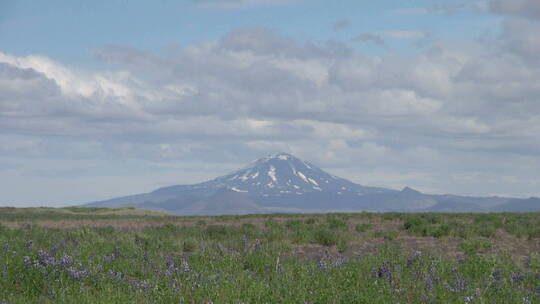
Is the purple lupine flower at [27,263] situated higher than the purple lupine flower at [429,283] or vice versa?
the purple lupine flower at [27,263]

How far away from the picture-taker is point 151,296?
24.8 ft

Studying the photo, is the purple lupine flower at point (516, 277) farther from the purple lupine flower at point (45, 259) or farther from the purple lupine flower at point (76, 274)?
the purple lupine flower at point (45, 259)

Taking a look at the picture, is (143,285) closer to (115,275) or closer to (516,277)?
(115,275)

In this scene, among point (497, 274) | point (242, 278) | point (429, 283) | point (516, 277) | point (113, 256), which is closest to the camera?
point (429, 283)

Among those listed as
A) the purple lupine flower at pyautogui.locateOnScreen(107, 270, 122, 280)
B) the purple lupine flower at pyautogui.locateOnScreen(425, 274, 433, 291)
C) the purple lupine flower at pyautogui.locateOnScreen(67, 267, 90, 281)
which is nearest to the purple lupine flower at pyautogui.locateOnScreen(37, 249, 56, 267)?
the purple lupine flower at pyautogui.locateOnScreen(67, 267, 90, 281)

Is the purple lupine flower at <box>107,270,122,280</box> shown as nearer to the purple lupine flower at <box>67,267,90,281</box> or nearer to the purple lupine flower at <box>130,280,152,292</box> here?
the purple lupine flower at <box>67,267,90,281</box>

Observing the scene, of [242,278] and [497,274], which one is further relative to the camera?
[497,274]

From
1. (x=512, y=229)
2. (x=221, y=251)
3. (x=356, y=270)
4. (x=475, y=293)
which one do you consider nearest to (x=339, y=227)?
(x=512, y=229)

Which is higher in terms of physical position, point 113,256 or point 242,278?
point 113,256

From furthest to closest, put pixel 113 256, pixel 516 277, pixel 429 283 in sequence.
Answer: pixel 113 256 < pixel 516 277 < pixel 429 283

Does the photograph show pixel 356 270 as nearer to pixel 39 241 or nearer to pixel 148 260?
pixel 148 260

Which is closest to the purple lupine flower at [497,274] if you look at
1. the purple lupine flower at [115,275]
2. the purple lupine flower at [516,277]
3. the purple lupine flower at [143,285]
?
the purple lupine flower at [516,277]

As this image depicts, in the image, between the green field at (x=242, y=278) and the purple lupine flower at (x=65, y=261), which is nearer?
the green field at (x=242, y=278)

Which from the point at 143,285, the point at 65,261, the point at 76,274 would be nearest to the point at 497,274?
the point at 143,285
